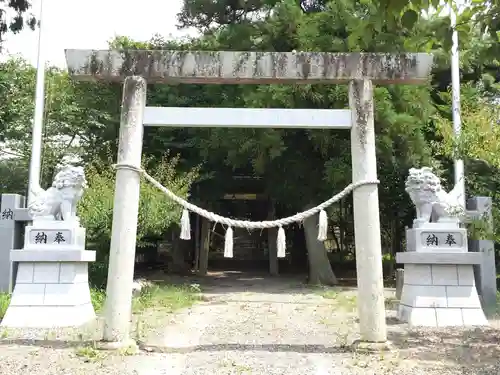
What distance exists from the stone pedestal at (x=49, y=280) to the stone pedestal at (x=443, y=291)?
4539mm

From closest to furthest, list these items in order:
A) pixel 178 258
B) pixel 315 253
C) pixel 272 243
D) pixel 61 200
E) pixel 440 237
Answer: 1. pixel 440 237
2. pixel 61 200
3. pixel 315 253
4. pixel 272 243
5. pixel 178 258

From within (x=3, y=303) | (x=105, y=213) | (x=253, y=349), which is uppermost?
(x=105, y=213)

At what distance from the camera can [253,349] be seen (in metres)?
5.11

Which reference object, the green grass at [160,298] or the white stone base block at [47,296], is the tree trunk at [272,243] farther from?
the white stone base block at [47,296]

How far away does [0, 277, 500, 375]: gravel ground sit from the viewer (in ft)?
14.3

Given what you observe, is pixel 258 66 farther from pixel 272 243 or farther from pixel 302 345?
pixel 272 243

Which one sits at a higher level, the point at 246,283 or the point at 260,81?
the point at 260,81

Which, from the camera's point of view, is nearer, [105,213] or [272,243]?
[105,213]

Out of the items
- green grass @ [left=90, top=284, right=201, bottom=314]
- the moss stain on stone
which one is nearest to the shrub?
green grass @ [left=90, top=284, right=201, bottom=314]

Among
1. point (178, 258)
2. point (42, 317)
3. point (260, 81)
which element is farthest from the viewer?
point (178, 258)

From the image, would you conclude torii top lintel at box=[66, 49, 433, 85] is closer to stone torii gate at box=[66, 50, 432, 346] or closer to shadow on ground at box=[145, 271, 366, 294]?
stone torii gate at box=[66, 50, 432, 346]

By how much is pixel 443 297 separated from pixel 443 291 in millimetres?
80

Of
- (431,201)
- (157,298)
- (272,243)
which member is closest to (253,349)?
Answer: (431,201)

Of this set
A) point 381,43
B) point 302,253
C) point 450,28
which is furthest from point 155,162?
point 450,28
